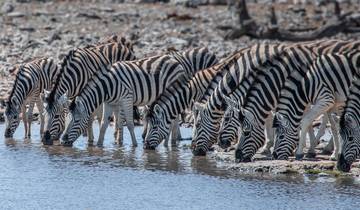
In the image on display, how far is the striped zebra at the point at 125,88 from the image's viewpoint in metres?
17.8

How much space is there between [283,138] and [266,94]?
899 mm

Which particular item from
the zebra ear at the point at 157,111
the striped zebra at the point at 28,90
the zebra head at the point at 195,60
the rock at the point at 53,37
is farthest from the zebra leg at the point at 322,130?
the rock at the point at 53,37

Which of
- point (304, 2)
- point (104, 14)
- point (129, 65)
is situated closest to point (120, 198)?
point (129, 65)

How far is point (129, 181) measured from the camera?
14719 mm

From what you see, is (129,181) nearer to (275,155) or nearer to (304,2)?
(275,155)

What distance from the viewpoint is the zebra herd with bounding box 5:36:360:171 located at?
15.9 m

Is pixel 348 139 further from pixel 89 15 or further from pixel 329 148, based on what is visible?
pixel 89 15

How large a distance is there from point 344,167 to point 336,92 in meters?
1.69

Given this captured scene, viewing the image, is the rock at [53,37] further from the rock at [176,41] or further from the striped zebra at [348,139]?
the striped zebra at [348,139]

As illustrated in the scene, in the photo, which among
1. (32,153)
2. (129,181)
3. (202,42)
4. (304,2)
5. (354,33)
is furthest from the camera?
(304,2)

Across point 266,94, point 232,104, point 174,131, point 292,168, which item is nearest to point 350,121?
point 292,168

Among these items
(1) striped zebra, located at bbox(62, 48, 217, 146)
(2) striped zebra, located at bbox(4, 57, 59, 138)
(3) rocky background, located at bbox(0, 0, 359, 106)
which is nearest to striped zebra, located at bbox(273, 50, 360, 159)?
(1) striped zebra, located at bbox(62, 48, 217, 146)

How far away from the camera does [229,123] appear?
1648 centimetres

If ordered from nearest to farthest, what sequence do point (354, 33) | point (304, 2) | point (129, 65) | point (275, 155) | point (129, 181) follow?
point (129, 181), point (275, 155), point (129, 65), point (354, 33), point (304, 2)
